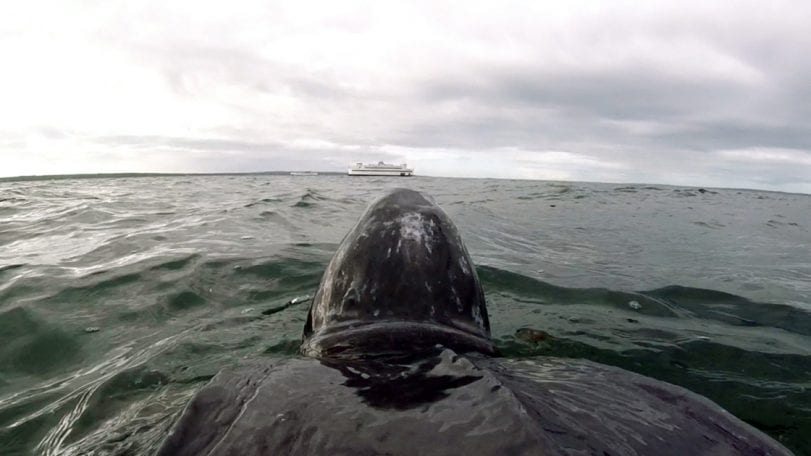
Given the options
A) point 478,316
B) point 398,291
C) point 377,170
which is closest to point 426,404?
point 398,291

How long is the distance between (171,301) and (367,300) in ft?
13.3

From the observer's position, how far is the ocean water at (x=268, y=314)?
3.60m

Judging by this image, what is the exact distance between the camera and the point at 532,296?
21.3ft

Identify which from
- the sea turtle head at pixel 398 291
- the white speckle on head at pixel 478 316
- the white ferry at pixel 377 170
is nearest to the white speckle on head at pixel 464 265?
the sea turtle head at pixel 398 291

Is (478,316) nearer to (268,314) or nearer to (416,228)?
(416,228)

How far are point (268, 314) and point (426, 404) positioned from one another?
4238mm

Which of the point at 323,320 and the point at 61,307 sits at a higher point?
the point at 323,320

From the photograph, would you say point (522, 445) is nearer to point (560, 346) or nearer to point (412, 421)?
point (412, 421)

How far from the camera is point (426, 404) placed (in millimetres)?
1688

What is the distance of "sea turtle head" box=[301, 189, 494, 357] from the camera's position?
276 cm

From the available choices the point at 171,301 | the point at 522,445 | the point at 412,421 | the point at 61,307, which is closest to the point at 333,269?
the point at 412,421

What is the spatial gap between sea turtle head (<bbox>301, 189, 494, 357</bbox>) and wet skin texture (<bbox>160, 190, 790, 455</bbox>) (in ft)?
0.04

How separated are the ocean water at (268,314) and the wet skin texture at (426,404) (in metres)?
0.48

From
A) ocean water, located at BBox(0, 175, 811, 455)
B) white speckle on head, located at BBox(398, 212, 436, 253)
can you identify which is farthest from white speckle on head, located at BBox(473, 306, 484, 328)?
ocean water, located at BBox(0, 175, 811, 455)
